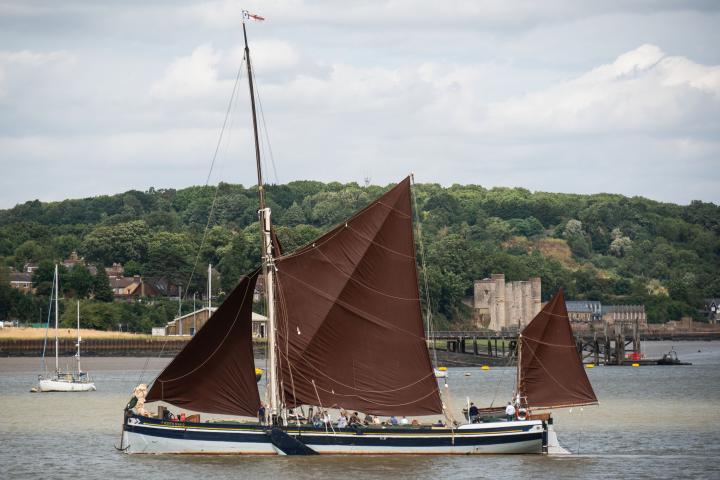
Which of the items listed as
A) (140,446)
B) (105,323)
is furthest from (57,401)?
(105,323)

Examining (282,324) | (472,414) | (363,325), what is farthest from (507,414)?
(282,324)

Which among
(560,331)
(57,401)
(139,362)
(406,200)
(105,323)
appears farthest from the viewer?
(105,323)

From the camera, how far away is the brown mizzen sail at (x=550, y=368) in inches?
2437

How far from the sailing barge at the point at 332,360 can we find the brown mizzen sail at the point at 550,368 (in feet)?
18.2

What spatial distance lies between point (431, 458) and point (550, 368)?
9.65 metres

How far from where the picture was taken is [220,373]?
56.2 meters

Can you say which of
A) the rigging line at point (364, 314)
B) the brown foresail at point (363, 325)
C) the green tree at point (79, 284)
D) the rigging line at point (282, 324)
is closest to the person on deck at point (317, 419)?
the brown foresail at point (363, 325)

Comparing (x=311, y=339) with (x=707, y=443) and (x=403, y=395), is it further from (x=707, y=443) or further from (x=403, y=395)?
(x=707, y=443)

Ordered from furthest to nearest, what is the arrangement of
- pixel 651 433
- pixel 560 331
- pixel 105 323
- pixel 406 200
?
pixel 105 323, pixel 651 433, pixel 560 331, pixel 406 200

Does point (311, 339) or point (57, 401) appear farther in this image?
point (57, 401)

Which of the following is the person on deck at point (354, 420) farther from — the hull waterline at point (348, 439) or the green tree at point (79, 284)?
the green tree at point (79, 284)

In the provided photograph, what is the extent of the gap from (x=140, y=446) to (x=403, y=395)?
11.2 metres

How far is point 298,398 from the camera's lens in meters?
55.9

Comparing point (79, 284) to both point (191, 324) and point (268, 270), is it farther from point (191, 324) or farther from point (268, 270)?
point (268, 270)
